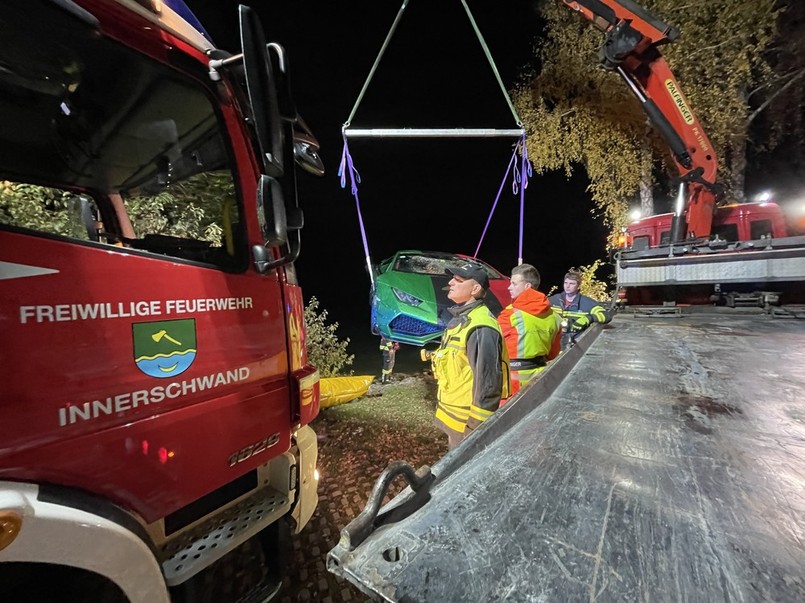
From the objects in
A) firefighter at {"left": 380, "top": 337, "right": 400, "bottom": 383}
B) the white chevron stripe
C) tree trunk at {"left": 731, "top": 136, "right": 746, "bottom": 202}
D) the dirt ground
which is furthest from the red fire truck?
tree trunk at {"left": 731, "top": 136, "right": 746, "bottom": 202}

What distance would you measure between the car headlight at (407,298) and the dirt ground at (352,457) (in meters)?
1.64

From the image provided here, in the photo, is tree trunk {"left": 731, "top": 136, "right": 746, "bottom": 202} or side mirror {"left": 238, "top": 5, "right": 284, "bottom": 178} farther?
tree trunk {"left": 731, "top": 136, "right": 746, "bottom": 202}

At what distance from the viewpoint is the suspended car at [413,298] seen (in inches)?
201

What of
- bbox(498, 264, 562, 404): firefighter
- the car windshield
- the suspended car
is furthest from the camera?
the car windshield

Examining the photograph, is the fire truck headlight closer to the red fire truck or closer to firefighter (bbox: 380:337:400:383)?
the red fire truck

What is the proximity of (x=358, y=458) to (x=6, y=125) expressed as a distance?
3725mm

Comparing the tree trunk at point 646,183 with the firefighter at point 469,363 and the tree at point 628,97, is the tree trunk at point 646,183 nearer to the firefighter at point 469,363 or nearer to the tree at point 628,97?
the tree at point 628,97

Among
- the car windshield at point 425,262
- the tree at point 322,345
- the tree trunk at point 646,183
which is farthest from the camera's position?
the tree trunk at point 646,183

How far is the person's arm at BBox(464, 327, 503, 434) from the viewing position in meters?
2.49

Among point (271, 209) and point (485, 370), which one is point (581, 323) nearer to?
point (485, 370)

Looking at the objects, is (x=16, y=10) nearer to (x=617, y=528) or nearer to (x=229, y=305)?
(x=229, y=305)

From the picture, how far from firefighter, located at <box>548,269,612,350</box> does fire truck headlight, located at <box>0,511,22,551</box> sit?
4.28 m

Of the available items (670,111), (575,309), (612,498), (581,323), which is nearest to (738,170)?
(670,111)

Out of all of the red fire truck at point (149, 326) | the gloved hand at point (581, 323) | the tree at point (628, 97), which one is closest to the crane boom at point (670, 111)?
the gloved hand at point (581, 323)
